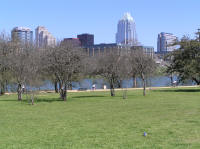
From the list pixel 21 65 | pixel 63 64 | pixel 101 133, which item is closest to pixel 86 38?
→ pixel 21 65

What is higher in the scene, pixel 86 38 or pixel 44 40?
pixel 86 38

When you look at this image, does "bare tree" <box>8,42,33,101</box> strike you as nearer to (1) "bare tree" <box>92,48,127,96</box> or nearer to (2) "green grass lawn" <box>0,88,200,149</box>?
(1) "bare tree" <box>92,48,127,96</box>

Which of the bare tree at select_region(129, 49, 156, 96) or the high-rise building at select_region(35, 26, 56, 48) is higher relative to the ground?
the high-rise building at select_region(35, 26, 56, 48)

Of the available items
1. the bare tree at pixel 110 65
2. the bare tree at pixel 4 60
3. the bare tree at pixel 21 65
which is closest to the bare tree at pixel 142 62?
the bare tree at pixel 110 65

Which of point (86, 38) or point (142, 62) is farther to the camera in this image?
point (86, 38)

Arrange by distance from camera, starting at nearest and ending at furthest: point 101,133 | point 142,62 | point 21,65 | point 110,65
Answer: point 101,133, point 21,65, point 110,65, point 142,62

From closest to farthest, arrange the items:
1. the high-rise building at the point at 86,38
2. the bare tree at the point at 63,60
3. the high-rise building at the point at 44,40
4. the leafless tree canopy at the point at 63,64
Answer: the bare tree at the point at 63,60
the leafless tree canopy at the point at 63,64
the high-rise building at the point at 44,40
the high-rise building at the point at 86,38

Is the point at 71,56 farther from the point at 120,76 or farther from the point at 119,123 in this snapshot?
the point at 119,123

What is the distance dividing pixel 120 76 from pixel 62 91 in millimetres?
6811

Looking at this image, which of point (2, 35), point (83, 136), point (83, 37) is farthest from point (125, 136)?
point (83, 37)

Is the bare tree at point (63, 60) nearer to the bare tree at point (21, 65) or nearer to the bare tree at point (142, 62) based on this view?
the bare tree at point (21, 65)

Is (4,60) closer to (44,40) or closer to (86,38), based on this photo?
(44,40)

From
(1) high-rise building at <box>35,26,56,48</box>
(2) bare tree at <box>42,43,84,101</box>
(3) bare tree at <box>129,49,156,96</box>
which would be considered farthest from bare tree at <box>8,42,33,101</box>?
(3) bare tree at <box>129,49,156,96</box>

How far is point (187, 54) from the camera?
42.8 m
